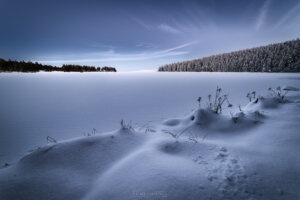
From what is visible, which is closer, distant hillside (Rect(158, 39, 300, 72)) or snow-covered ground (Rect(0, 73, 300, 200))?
→ snow-covered ground (Rect(0, 73, 300, 200))

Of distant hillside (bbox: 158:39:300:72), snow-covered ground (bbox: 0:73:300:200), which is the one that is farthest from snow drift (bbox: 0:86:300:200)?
distant hillside (bbox: 158:39:300:72)

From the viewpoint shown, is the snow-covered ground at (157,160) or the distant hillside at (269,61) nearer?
the snow-covered ground at (157,160)

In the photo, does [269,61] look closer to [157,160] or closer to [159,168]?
[157,160]

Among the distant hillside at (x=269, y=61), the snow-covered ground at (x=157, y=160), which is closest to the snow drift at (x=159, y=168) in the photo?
the snow-covered ground at (x=157, y=160)

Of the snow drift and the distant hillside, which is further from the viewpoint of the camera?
the distant hillside

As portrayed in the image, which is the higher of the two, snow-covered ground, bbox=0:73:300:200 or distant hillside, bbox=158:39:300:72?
distant hillside, bbox=158:39:300:72

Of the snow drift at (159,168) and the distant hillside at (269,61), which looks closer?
the snow drift at (159,168)

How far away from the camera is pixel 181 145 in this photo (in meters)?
3.30

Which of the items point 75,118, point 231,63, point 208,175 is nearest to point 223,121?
point 208,175

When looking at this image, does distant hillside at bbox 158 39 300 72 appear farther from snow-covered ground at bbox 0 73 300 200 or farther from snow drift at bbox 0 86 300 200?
snow drift at bbox 0 86 300 200

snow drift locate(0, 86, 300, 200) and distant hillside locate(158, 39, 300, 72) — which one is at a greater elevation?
distant hillside locate(158, 39, 300, 72)

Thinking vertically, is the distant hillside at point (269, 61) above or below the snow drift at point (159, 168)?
above

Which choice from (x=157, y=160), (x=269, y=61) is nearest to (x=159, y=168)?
(x=157, y=160)

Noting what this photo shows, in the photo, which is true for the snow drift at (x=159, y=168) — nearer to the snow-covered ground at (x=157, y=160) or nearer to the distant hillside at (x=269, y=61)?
the snow-covered ground at (x=157, y=160)
